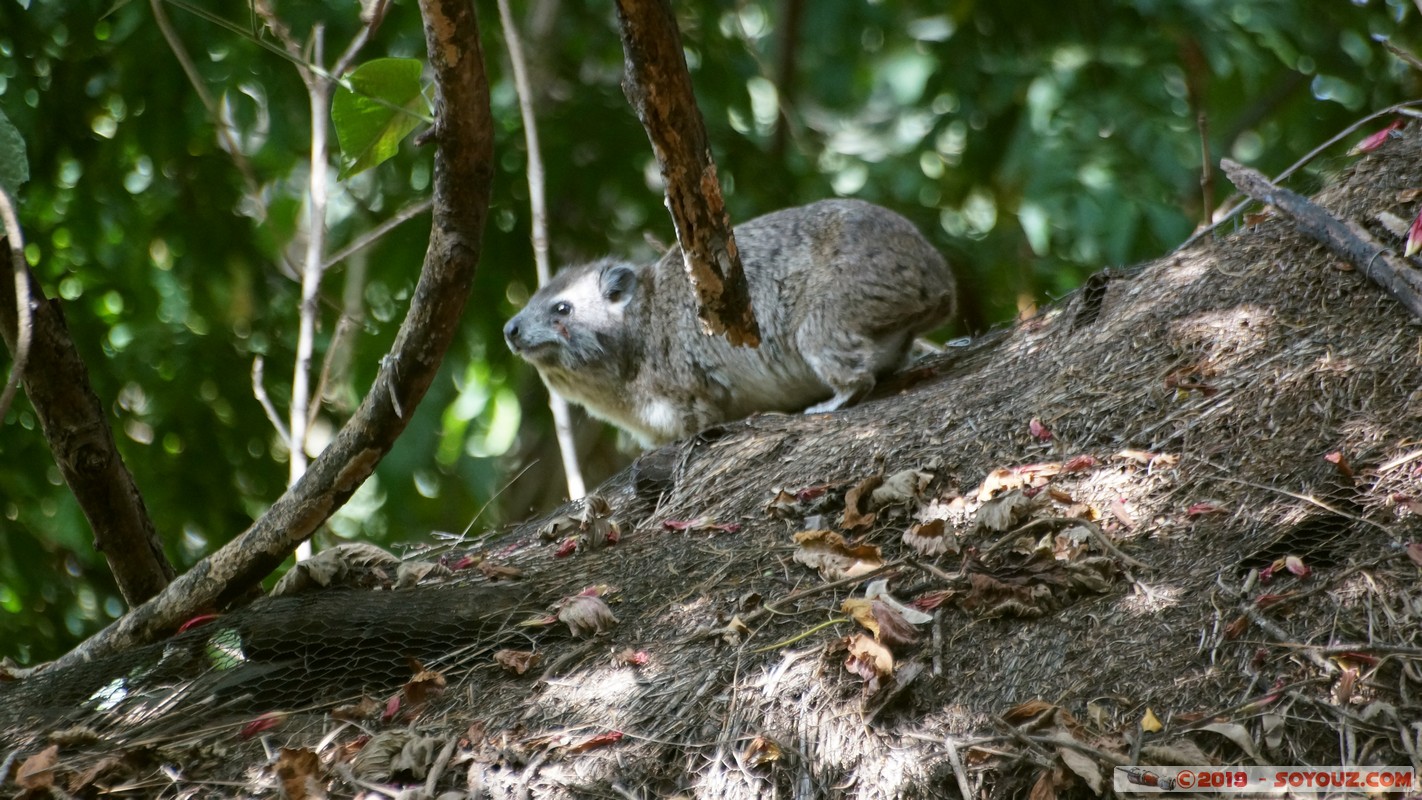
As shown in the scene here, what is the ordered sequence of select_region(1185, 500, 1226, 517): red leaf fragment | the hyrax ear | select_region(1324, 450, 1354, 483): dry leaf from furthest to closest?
the hyrax ear < select_region(1185, 500, 1226, 517): red leaf fragment < select_region(1324, 450, 1354, 483): dry leaf

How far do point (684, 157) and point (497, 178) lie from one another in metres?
4.12

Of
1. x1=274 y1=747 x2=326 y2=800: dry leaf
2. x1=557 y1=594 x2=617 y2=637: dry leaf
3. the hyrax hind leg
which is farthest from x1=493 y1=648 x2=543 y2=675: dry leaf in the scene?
the hyrax hind leg

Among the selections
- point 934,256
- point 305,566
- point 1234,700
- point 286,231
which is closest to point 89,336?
point 286,231

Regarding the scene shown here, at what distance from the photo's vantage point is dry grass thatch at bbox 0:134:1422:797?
294 cm

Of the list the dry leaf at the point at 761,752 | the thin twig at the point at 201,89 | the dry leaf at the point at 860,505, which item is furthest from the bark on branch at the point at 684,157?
the dry leaf at the point at 761,752

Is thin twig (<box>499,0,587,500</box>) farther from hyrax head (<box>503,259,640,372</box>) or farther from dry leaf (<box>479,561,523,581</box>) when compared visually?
dry leaf (<box>479,561,523,581</box>)

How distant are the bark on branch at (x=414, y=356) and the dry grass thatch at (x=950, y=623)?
0.25m

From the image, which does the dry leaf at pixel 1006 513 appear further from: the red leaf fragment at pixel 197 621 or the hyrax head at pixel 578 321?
the hyrax head at pixel 578 321

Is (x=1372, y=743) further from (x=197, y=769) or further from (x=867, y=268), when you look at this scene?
(x=867, y=268)

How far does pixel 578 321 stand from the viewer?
677 centimetres

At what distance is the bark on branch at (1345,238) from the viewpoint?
3.97m

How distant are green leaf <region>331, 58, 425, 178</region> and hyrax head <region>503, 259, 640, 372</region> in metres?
2.92

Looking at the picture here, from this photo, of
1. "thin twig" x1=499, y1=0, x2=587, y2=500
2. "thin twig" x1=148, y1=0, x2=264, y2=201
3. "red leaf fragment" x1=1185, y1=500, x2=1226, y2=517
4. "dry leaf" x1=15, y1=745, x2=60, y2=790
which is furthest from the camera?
"thin twig" x1=499, y1=0, x2=587, y2=500

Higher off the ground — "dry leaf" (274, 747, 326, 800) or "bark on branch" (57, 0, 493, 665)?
"bark on branch" (57, 0, 493, 665)
